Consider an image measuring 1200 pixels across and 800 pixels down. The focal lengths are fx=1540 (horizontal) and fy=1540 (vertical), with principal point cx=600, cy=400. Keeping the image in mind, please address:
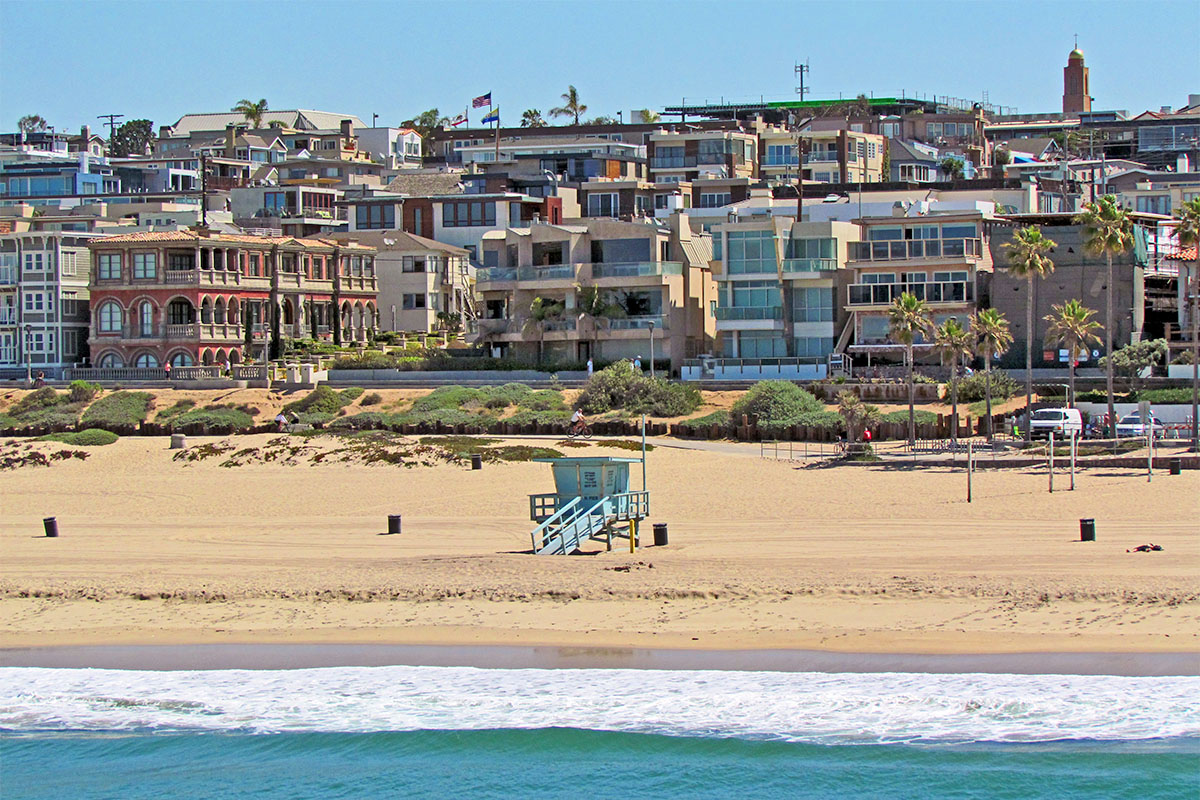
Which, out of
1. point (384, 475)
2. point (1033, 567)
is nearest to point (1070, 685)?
point (1033, 567)

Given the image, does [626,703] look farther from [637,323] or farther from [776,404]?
[637,323]

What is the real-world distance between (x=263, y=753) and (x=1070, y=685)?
39.9ft

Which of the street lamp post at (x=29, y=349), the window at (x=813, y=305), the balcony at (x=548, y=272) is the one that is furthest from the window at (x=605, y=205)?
the street lamp post at (x=29, y=349)

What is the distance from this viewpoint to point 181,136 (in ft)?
480

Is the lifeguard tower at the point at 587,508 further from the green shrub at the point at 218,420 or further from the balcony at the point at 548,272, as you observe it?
the balcony at the point at 548,272

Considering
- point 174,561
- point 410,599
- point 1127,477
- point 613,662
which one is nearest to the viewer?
point 613,662

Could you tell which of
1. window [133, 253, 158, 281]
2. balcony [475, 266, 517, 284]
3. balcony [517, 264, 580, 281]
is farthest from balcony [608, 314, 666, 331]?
window [133, 253, 158, 281]

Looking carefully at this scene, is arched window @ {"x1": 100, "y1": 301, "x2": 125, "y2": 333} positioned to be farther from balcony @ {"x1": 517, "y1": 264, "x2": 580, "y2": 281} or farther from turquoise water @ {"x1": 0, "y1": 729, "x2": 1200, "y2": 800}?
turquoise water @ {"x1": 0, "y1": 729, "x2": 1200, "y2": 800}

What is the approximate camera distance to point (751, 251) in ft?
227

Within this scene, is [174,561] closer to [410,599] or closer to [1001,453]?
[410,599]

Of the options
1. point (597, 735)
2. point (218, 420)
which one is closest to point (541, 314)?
point (218, 420)

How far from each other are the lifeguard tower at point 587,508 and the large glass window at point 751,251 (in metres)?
35.0

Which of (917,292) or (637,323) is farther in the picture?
(637,323)

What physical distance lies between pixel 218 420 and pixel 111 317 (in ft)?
Answer: 61.4
